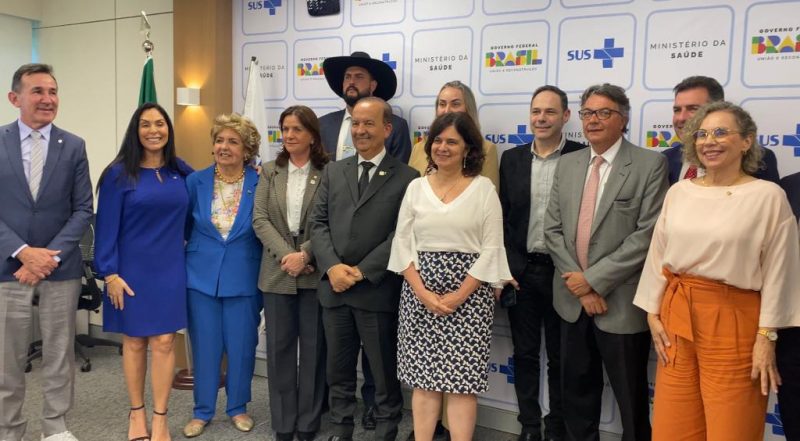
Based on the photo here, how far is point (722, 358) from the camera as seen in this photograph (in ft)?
7.41

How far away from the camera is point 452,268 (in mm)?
2701

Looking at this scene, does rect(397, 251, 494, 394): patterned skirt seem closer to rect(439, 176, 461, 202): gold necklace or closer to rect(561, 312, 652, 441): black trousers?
rect(439, 176, 461, 202): gold necklace

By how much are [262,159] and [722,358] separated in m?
3.31

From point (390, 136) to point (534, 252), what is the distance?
3.72ft

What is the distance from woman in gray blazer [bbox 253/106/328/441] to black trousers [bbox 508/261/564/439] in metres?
1.08

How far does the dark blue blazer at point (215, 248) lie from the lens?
327 centimetres

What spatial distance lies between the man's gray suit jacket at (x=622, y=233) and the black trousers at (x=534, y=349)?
0.35 metres

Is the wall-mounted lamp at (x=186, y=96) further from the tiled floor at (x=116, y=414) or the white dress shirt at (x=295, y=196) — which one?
the tiled floor at (x=116, y=414)

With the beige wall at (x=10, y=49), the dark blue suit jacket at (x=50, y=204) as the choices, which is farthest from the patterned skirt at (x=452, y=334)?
the beige wall at (x=10, y=49)

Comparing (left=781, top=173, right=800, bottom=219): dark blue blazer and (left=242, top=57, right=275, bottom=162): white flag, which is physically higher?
(left=242, top=57, right=275, bottom=162): white flag

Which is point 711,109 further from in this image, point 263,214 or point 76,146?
point 76,146

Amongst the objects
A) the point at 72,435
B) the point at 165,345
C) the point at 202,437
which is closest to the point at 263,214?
the point at 165,345

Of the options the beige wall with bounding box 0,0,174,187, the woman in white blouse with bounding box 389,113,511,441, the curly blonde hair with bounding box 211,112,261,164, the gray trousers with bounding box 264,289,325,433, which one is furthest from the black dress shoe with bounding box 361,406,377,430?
the beige wall with bounding box 0,0,174,187

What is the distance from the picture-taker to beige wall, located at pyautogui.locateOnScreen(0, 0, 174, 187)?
17.2ft
